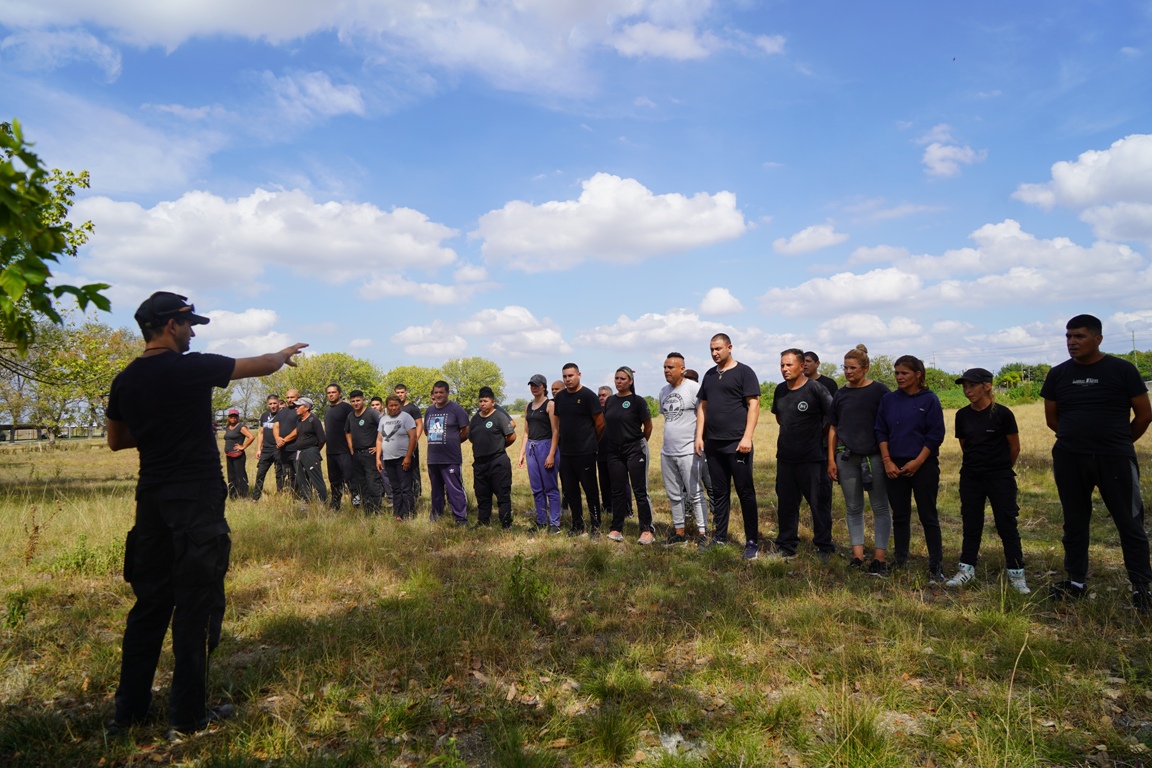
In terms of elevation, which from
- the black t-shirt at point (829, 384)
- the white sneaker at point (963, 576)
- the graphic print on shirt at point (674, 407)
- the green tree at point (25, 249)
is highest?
the green tree at point (25, 249)

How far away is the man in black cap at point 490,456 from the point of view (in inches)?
353

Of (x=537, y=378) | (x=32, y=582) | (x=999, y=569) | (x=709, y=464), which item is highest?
(x=537, y=378)

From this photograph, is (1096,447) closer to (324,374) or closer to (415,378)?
(324,374)

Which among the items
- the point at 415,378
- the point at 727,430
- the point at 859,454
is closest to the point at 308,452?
the point at 727,430

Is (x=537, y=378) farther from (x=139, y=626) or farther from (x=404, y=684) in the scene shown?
(x=139, y=626)

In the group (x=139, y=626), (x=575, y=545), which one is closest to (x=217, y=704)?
(x=139, y=626)

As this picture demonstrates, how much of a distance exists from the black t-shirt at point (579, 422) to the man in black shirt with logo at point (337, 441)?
13.2ft

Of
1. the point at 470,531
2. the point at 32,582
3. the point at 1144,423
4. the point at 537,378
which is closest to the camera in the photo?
the point at 1144,423

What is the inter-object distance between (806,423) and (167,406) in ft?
18.6

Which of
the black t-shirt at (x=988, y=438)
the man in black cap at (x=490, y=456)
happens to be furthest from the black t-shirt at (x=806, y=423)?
the man in black cap at (x=490, y=456)

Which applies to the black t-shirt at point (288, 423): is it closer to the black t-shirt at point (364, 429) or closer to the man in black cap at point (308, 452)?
the man in black cap at point (308, 452)

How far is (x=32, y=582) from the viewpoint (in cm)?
596

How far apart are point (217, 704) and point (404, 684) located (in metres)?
1.02

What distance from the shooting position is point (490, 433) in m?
9.07
